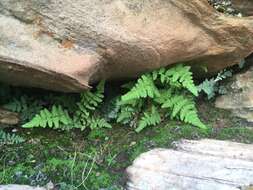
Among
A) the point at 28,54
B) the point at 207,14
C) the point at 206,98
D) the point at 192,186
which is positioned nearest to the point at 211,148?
the point at 192,186

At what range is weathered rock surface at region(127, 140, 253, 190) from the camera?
423 cm

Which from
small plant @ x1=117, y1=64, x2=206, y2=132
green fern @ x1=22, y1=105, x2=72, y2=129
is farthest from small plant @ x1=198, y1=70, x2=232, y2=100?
green fern @ x1=22, y1=105, x2=72, y2=129

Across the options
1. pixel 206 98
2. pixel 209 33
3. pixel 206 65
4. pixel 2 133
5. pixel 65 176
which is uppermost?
pixel 209 33

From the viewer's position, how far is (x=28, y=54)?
4.53 meters

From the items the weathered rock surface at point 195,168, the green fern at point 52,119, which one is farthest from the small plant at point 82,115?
the weathered rock surface at point 195,168

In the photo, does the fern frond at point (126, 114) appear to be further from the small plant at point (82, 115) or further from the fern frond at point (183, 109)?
the fern frond at point (183, 109)

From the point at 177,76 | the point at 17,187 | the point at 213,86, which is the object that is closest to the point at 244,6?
the point at 213,86

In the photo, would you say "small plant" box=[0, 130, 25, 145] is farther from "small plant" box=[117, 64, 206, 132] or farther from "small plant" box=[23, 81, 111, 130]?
"small plant" box=[117, 64, 206, 132]

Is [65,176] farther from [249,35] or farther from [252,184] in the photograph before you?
[249,35]

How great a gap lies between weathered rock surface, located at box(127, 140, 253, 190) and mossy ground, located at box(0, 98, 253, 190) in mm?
138

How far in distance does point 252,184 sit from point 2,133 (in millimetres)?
→ 2677

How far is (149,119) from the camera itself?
509cm

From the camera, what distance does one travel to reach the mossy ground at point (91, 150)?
14.7 feet

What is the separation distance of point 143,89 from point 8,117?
1630mm
